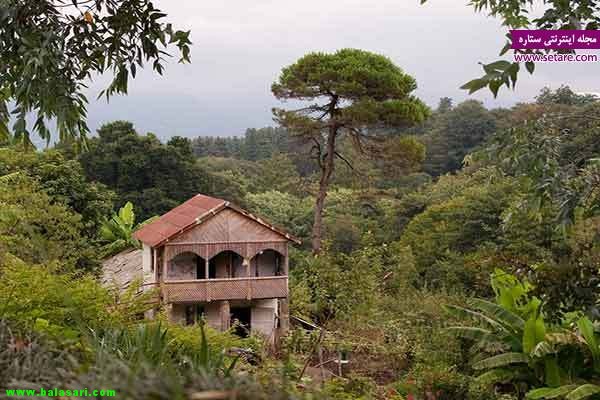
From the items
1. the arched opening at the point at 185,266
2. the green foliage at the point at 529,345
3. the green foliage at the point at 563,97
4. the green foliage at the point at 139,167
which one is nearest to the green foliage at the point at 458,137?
the green foliage at the point at 563,97

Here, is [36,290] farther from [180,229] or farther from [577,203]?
[180,229]

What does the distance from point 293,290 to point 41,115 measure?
44.2 ft

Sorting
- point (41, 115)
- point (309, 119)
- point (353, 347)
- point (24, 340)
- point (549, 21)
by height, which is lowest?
point (353, 347)

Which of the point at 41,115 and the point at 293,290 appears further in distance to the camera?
the point at 293,290

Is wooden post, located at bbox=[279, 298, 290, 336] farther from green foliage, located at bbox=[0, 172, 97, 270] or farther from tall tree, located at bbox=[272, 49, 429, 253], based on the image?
green foliage, located at bbox=[0, 172, 97, 270]

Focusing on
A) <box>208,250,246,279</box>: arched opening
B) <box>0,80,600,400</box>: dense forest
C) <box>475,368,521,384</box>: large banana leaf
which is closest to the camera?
<box>0,80,600,400</box>: dense forest

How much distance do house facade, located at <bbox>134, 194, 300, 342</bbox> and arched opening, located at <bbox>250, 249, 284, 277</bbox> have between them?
371 millimetres

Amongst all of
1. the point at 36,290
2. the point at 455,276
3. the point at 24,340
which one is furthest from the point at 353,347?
the point at 24,340

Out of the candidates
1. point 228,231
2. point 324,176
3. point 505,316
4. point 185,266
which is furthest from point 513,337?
point 324,176

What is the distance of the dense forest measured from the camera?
104 inches

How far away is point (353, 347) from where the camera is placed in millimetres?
11875

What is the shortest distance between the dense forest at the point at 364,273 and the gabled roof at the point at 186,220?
1395 millimetres

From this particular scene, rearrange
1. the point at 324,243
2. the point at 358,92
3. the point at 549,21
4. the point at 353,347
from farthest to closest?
the point at 358,92 → the point at 324,243 → the point at 353,347 → the point at 549,21

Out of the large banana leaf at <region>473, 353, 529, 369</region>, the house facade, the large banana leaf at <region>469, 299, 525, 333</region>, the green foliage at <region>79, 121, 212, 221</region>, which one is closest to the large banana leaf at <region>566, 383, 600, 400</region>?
the large banana leaf at <region>473, 353, 529, 369</region>
